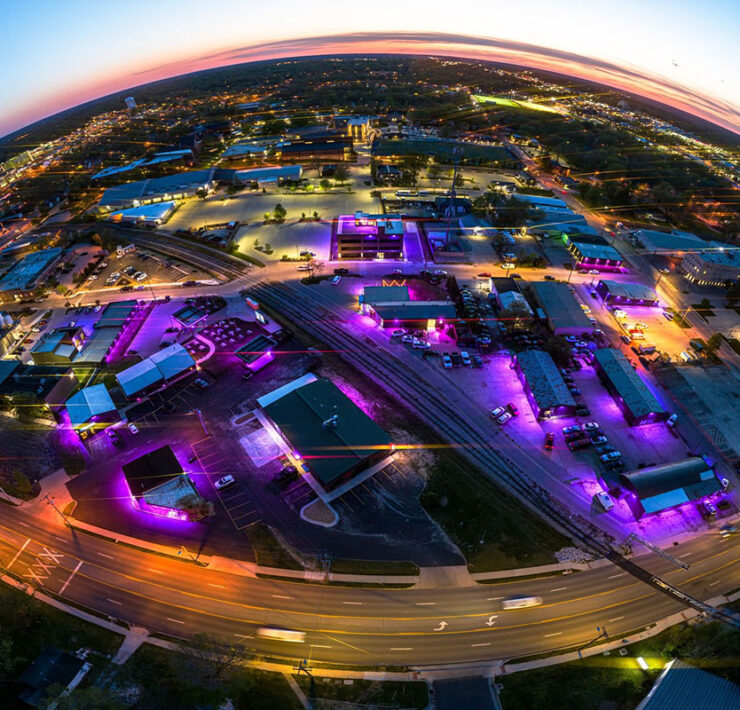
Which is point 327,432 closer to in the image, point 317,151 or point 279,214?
point 279,214

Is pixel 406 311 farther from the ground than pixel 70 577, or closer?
farther from the ground

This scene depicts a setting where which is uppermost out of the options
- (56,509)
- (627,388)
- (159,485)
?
(627,388)

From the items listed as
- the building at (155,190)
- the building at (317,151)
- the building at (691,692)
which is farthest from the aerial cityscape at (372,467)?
the building at (317,151)

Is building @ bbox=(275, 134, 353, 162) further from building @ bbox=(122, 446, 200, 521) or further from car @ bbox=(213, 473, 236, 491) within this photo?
car @ bbox=(213, 473, 236, 491)

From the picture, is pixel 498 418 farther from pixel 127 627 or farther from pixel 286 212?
pixel 286 212

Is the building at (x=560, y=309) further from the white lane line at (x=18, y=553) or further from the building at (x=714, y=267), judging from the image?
the white lane line at (x=18, y=553)

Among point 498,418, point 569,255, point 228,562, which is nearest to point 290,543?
point 228,562

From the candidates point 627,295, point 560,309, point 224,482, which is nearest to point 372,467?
point 224,482
